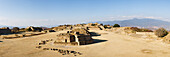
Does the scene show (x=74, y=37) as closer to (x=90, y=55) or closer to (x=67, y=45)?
(x=67, y=45)

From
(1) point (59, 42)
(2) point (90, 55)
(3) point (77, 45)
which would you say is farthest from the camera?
(1) point (59, 42)

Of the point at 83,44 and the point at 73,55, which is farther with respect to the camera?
the point at 83,44

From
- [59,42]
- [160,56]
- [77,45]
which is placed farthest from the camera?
[59,42]

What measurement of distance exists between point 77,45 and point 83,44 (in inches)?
53.4

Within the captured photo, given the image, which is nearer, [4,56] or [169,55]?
[169,55]

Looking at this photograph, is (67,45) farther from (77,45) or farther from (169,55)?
(169,55)

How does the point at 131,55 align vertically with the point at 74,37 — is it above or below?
below

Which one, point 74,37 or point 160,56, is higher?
point 74,37

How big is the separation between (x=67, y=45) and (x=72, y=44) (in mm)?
954

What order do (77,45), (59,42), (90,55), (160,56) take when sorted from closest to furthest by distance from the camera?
(160,56) < (90,55) < (77,45) < (59,42)

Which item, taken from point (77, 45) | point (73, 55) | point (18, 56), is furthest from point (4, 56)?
point (77, 45)

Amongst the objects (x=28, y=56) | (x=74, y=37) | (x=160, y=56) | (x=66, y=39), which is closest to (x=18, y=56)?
(x=28, y=56)

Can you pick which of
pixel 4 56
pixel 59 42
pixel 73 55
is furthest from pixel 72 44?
pixel 4 56

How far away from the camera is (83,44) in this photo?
20.9 meters
